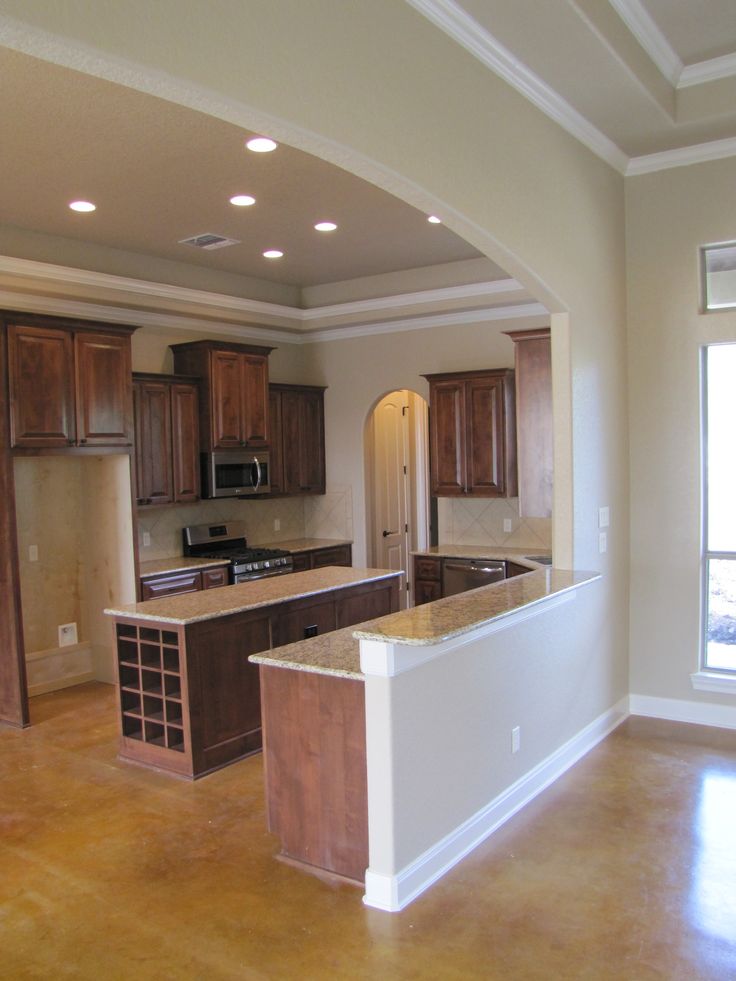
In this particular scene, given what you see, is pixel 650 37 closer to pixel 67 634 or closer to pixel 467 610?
pixel 467 610

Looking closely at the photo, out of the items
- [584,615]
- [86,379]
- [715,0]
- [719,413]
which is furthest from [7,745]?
[715,0]

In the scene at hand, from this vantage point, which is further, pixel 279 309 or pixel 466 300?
pixel 279 309

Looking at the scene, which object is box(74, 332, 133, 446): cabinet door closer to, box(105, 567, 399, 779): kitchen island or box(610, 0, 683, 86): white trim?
box(105, 567, 399, 779): kitchen island

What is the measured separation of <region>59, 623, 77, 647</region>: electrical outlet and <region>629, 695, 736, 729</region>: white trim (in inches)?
162

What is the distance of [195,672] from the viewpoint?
425 centimetres

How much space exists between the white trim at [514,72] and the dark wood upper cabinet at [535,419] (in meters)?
1.46

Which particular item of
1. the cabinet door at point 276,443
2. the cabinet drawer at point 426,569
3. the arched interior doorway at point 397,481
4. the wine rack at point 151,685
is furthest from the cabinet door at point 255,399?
the wine rack at point 151,685

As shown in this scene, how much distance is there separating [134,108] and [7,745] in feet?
12.3

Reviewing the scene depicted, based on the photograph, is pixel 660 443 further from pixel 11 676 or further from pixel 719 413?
pixel 11 676

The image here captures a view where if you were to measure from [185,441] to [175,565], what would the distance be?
1.04 metres

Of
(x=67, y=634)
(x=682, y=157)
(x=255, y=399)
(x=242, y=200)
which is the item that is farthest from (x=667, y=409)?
(x=67, y=634)

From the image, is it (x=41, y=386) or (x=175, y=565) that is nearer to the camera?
(x=41, y=386)

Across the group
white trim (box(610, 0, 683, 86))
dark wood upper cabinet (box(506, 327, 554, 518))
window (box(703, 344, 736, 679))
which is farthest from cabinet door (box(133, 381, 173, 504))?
white trim (box(610, 0, 683, 86))

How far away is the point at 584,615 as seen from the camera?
4.49 m
